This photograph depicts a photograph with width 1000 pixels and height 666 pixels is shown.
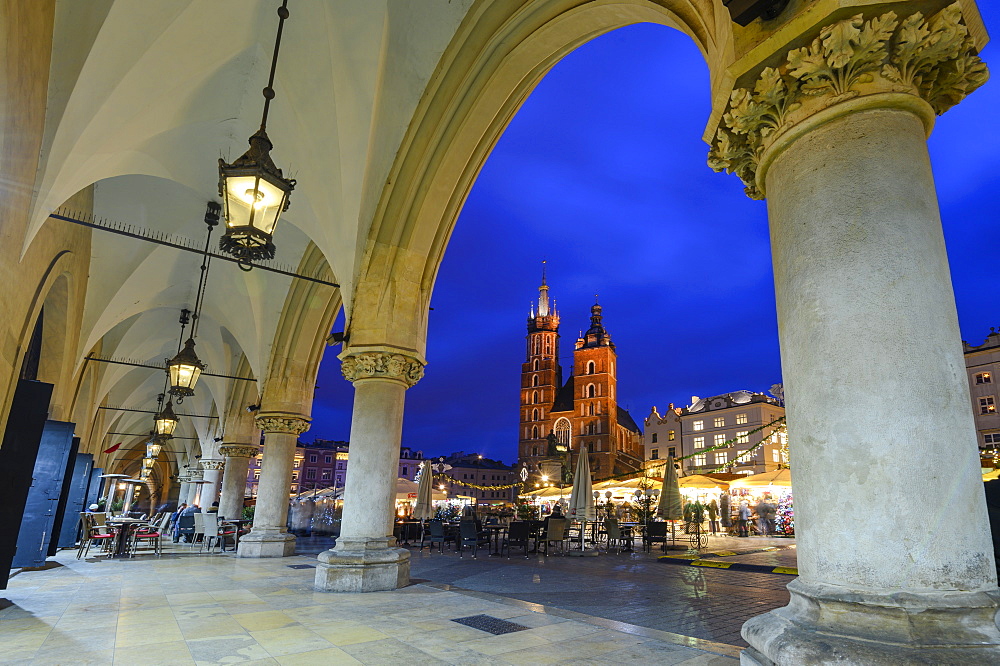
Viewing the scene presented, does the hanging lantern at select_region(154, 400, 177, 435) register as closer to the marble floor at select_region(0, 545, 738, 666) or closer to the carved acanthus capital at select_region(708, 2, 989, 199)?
the marble floor at select_region(0, 545, 738, 666)

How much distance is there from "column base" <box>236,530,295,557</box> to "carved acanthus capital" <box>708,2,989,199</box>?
1238cm

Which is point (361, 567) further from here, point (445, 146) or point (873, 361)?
point (873, 361)

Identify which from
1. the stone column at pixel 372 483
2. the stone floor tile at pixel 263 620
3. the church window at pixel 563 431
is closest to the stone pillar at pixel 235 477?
the stone column at pixel 372 483

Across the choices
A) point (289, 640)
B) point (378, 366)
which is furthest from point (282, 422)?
point (289, 640)

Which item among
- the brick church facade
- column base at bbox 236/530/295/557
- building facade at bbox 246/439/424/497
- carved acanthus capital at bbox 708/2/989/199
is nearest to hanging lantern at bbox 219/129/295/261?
carved acanthus capital at bbox 708/2/989/199

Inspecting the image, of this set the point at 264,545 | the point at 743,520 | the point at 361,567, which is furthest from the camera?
the point at 743,520

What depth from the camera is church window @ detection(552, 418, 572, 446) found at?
7288 centimetres

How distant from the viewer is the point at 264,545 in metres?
11.9

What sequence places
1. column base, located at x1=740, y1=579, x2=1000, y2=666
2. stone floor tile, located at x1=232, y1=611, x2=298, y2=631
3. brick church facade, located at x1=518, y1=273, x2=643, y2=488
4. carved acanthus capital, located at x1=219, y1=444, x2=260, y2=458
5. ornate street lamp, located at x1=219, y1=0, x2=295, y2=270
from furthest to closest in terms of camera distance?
brick church facade, located at x1=518, y1=273, x2=643, y2=488 < carved acanthus capital, located at x1=219, y1=444, x2=260, y2=458 < stone floor tile, located at x1=232, y1=611, x2=298, y2=631 < ornate street lamp, located at x1=219, y1=0, x2=295, y2=270 < column base, located at x1=740, y1=579, x2=1000, y2=666

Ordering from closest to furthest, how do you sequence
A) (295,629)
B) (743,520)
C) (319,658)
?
(319,658)
(295,629)
(743,520)

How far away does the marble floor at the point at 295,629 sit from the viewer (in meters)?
3.91

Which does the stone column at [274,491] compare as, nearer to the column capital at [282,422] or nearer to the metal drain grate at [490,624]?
the column capital at [282,422]

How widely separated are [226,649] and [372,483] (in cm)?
341

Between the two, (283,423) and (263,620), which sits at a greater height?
(283,423)
